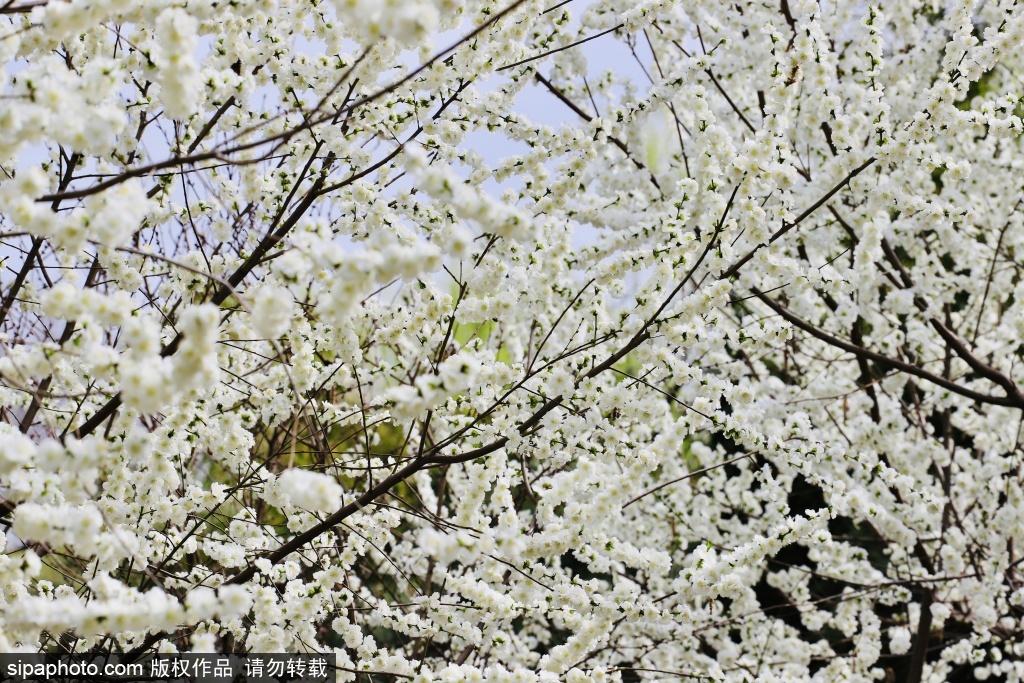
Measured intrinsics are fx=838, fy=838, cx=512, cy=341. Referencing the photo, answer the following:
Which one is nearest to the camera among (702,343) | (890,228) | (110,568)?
(110,568)

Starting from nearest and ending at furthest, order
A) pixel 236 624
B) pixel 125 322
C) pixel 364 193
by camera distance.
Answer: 1. pixel 125 322
2. pixel 364 193
3. pixel 236 624

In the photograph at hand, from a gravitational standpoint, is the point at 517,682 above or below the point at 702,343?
below

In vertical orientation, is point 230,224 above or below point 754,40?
below

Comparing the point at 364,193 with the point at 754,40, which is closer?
the point at 364,193

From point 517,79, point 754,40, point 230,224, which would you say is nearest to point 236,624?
point 230,224

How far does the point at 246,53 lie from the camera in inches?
132

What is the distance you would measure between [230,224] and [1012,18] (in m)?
3.93

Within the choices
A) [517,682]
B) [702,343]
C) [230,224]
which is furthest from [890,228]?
[230,224]

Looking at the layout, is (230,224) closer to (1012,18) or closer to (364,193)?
(364,193)

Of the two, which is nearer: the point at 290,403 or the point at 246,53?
the point at 246,53

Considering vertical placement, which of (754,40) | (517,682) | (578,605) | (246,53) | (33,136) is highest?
(754,40)

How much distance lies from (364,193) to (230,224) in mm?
1129

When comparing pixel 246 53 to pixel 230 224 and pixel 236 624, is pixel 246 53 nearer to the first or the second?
pixel 230 224

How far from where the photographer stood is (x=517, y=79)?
12.9 feet
